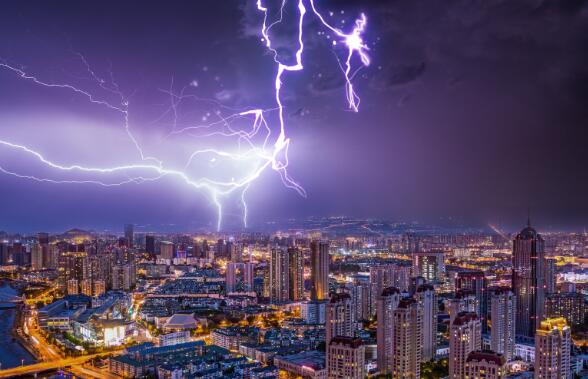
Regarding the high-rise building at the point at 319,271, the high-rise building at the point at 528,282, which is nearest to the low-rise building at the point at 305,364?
the high-rise building at the point at 528,282

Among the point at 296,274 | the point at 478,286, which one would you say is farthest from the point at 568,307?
the point at 296,274

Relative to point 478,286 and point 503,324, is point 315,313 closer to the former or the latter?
point 478,286

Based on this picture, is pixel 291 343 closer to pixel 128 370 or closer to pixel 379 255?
pixel 128 370

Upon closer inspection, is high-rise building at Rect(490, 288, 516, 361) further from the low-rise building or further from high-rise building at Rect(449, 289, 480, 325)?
the low-rise building

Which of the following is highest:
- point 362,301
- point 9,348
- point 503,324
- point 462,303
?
point 462,303

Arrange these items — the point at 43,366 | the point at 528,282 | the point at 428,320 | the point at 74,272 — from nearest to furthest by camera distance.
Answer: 1. the point at 428,320
2. the point at 43,366
3. the point at 528,282
4. the point at 74,272

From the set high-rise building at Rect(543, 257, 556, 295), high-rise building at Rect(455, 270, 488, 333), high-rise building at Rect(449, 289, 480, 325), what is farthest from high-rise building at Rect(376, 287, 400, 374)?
high-rise building at Rect(543, 257, 556, 295)
